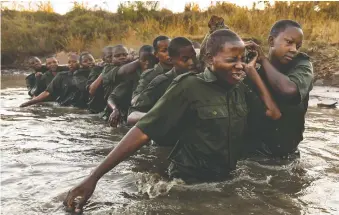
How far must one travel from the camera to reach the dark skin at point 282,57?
11.0 feet

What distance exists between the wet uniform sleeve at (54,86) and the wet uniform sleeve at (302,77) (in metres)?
6.48

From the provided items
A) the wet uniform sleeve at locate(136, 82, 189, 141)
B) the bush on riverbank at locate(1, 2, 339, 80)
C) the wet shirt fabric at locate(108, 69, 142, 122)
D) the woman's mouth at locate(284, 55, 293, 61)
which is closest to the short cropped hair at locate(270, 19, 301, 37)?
the woman's mouth at locate(284, 55, 293, 61)

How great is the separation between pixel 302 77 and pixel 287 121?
1.49 ft

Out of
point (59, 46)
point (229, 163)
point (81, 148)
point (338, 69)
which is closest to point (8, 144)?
point (81, 148)

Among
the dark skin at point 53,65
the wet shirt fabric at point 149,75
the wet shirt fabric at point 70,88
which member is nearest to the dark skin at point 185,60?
the wet shirt fabric at point 149,75

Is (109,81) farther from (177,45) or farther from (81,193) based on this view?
(81,193)

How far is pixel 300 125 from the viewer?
3805mm

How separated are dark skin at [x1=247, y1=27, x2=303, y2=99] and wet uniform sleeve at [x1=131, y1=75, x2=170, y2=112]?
1203 mm

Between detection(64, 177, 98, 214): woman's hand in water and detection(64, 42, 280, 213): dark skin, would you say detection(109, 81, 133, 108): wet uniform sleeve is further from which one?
detection(64, 177, 98, 214): woman's hand in water

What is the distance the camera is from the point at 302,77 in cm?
345

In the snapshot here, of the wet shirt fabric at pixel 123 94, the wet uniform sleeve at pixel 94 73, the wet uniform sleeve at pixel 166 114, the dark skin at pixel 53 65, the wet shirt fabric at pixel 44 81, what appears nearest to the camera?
the wet uniform sleeve at pixel 166 114

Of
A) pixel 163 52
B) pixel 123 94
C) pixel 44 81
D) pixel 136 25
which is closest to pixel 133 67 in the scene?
pixel 123 94

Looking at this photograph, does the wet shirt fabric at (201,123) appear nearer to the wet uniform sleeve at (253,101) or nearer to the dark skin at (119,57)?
the wet uniform sleeve at (253,101)

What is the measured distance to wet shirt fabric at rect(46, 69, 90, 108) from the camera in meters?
8.55
